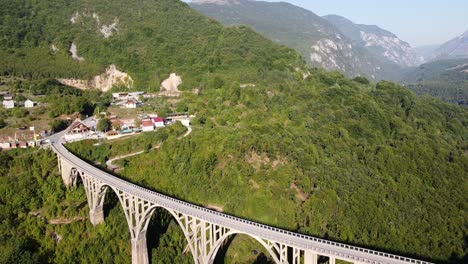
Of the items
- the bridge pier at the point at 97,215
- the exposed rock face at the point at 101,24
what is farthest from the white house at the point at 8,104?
the exposed rock face at the point at 101,24

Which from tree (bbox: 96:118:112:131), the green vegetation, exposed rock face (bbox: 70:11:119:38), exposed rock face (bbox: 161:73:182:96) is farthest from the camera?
exposed rock face (bbox: 70:11:119:38)

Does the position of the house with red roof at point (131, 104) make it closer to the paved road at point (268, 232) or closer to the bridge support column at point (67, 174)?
the bridge support column at point (67, 174)

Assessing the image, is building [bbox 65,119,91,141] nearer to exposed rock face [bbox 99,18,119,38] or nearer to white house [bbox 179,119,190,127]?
white house [bbox 179,119,190,127]

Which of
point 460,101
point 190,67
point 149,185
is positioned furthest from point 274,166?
point 460,101

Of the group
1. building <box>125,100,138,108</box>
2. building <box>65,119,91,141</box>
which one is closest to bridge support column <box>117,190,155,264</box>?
building <box>65,119,91,141</box>

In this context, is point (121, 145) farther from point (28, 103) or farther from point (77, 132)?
point (28, 103)

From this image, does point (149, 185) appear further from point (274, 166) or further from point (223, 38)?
point (223, 38)

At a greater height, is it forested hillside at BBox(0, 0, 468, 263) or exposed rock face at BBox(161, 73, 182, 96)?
exposed rock face at BBox(161, 73, 182, 96)
